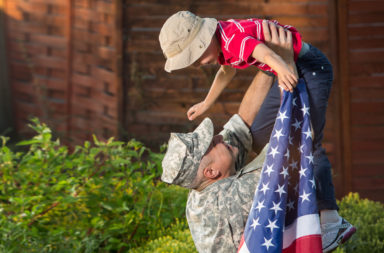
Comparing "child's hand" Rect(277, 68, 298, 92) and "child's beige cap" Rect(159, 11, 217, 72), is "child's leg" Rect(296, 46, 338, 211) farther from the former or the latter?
"child's beige cap" Rect(159, 11, 217, 72)

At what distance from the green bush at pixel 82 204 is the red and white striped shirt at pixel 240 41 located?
2.09 m

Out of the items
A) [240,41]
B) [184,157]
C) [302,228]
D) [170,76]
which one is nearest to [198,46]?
[240,41]

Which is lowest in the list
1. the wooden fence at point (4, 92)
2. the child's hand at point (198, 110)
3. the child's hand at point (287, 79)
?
the wooden fence at point (4, 92)

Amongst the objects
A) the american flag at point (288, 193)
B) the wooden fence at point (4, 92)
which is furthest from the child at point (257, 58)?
the wooden fence at point (4, 92)

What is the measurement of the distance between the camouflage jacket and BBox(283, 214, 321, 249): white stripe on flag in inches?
8.4

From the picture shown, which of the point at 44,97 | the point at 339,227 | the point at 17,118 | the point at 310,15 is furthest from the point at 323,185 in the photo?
the point at 17,118

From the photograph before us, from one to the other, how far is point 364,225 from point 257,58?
7.56 ft

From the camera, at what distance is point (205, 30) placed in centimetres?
273

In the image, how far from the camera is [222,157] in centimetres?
284

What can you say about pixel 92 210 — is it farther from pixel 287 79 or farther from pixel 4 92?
pixel 4 92

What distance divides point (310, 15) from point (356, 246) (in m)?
3.00

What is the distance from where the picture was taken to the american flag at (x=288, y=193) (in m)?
2.66

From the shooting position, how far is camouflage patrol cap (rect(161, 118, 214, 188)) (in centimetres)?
278

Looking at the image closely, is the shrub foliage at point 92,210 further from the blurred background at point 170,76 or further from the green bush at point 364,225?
the blurred background at point 170,76
